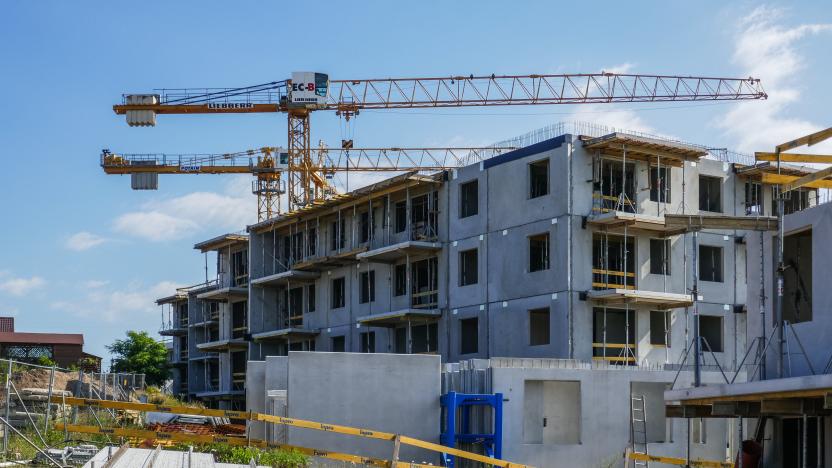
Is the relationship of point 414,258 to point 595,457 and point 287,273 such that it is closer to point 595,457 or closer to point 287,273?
point 287,273

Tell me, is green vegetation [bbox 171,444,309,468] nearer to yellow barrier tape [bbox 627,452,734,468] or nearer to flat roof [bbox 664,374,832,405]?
yellow barrier tape [bbox 627,452,734,468]

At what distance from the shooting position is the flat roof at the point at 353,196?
44719 mm

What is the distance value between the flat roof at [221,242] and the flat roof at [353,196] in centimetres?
319

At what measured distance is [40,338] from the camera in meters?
73.6

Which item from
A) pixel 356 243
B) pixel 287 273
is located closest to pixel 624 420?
pixel 356 243

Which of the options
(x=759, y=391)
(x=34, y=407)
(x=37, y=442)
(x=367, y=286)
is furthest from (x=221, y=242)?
(x=759, y=391)

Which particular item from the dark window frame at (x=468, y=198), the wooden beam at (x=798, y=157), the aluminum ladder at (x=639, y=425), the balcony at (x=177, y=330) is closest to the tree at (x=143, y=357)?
the balcony at (x=177, y=330)

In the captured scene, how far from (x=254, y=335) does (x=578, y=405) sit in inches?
973

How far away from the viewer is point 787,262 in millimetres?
22547

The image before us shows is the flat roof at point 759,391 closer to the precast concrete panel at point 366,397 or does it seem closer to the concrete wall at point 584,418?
the concrete wall at point 584,418

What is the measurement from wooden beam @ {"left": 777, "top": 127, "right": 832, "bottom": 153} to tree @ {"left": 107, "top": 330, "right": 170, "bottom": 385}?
64.9 metres

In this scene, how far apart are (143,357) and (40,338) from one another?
925 cm

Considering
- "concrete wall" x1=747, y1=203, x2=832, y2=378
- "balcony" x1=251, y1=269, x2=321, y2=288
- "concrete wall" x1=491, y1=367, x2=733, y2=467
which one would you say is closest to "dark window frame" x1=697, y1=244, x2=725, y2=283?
"concrete wall" x1=491, y1=367, x2=733, y2=467

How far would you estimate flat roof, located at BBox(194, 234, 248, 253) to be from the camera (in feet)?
201
